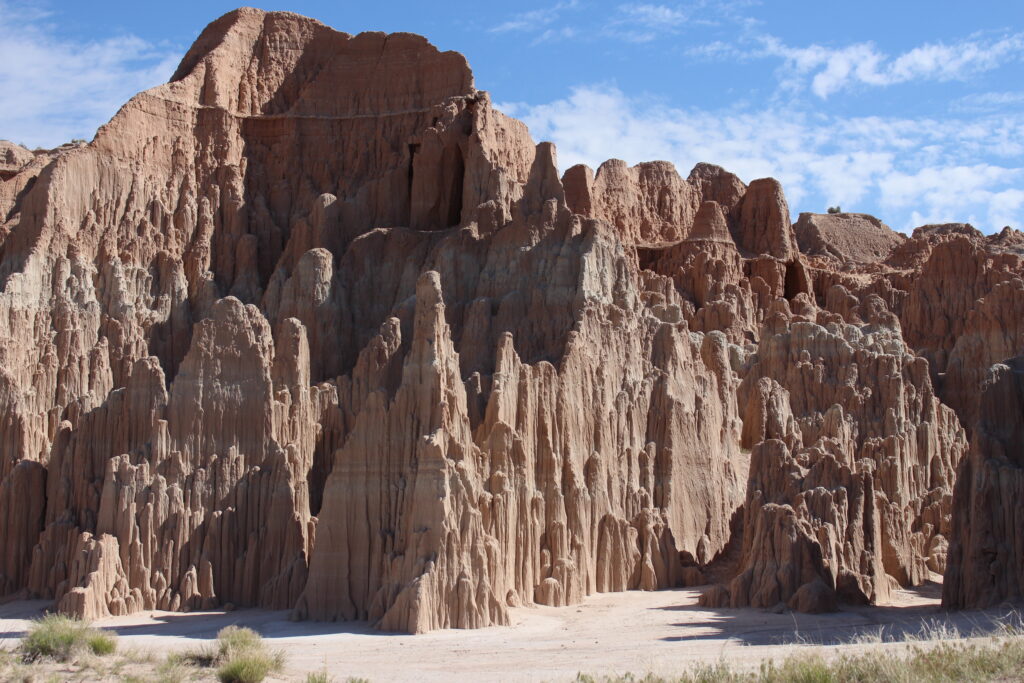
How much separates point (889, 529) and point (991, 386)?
28.5ft

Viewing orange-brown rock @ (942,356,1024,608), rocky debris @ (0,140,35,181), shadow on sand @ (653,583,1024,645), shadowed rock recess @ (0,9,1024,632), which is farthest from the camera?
rocky debris @ (0,140,35,181)

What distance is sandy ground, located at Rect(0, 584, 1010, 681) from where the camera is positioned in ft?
120

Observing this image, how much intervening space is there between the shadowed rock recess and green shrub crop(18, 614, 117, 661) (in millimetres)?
9212

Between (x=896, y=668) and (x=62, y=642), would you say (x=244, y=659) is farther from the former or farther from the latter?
(x=896, y=668)

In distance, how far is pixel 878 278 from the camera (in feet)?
289

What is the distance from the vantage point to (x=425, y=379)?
161 feet

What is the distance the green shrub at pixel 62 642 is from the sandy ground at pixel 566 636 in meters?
2.13

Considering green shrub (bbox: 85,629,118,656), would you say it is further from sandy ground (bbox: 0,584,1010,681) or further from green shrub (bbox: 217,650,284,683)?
green shrub (bbox: 217,650,284,683)

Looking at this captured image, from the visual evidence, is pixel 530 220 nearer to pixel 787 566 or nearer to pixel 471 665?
pixel 787 566

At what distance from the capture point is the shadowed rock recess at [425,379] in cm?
4847

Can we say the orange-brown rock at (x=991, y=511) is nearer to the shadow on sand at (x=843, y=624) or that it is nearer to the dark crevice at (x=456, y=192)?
the shadow on sand at (x=843, y=624)

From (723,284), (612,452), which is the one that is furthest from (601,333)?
(723,284)

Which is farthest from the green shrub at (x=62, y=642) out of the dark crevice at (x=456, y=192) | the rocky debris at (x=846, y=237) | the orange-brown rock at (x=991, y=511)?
the rocky debris at (x=846, y=237)

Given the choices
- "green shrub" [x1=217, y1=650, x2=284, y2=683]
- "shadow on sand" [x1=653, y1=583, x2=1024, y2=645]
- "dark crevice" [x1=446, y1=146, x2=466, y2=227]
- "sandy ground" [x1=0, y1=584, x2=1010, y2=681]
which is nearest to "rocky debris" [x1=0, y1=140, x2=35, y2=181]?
"dark crevice" [x1=446, y1=146, x2=466, y2=227]
